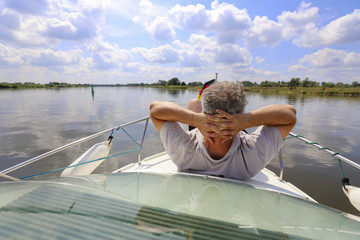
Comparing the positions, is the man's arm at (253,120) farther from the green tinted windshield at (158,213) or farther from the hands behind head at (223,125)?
the green tinted windshield at (158,213)

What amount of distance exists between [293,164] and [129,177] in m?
6.12

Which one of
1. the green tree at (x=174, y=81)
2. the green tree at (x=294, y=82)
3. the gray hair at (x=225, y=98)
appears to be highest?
the green tree at (x=174, y=81)

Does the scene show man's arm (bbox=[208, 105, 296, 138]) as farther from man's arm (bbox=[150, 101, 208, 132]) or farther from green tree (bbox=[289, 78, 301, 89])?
green tree (bbox=[289, 78, 301, 89])

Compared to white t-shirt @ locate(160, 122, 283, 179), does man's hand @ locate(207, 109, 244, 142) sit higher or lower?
higher

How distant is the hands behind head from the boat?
0.39 metres

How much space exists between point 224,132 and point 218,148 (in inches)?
9.0

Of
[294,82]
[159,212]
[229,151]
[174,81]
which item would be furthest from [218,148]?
[174,81]

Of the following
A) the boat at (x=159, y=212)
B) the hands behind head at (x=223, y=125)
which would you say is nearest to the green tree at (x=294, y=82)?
the hands behind head at (x=223, y=125)

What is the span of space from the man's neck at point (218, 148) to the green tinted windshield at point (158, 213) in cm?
28

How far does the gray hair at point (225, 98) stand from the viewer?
1371mm

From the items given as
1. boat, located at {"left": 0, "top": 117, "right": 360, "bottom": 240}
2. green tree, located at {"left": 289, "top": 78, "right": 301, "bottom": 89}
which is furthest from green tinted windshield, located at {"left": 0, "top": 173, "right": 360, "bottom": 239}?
green tree, located at {"left": 289, "top": 78, "right": 301, "bottom": 89}

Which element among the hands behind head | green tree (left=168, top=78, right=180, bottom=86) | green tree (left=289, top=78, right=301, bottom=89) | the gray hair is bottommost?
the hands behind head

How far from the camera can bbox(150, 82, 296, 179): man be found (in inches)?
54.6

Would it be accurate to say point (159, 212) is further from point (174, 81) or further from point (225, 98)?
point (174, 81)
